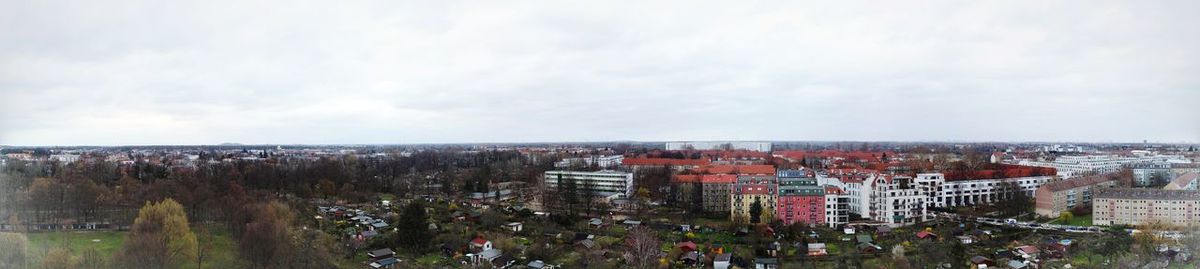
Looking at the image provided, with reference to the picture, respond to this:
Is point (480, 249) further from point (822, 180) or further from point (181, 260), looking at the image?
point (822, 180)

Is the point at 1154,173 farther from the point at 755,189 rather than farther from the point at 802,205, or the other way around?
the point at 755,189

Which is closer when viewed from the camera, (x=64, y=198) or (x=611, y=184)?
(x=64, y=198)

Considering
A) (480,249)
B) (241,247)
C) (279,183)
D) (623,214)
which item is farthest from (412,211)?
(279,183)

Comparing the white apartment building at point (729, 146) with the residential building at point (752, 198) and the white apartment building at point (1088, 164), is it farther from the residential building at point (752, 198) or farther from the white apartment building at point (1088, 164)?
the residential building at point (752, 198)

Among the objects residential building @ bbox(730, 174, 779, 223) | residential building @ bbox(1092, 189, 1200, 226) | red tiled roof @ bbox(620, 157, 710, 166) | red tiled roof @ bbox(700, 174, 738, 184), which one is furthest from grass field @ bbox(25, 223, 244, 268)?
red tiled roof @ bbox(620, 157, 710, 166)

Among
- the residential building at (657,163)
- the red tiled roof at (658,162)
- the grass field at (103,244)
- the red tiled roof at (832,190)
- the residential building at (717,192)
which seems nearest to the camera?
the grass field at (103,244)

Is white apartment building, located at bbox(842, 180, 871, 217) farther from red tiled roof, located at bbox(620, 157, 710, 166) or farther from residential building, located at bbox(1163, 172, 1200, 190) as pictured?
red tiled roof, located at bbox(620, 157, 710, 166)

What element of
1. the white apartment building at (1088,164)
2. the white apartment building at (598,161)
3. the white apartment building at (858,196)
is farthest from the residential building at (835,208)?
the white apartment building at (598,161)

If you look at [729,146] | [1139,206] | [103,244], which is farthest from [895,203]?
[103,244]
